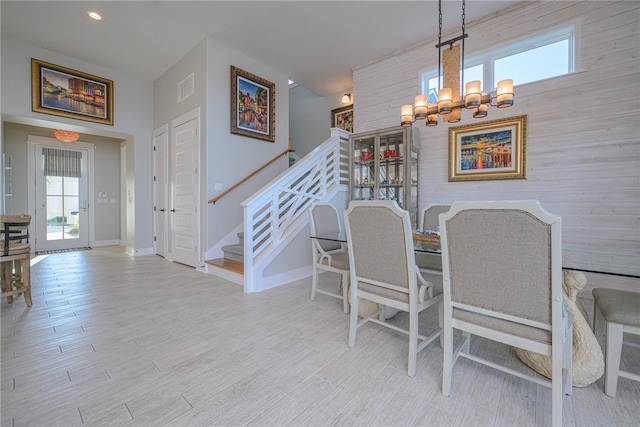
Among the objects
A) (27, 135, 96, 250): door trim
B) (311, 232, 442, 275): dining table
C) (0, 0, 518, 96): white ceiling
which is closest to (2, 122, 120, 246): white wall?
(27, 135, 96, 250): door trim

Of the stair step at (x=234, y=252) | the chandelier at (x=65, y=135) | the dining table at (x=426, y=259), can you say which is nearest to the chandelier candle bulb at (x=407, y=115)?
the dining table at (x=426, y=259)

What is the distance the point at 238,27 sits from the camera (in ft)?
12.5

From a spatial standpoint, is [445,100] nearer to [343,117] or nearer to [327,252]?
[327,252]

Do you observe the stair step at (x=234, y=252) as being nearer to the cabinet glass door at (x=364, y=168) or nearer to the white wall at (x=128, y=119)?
the cabinet glass door at (x=364, y=168)

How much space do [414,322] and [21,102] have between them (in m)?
6.16

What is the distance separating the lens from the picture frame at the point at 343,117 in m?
5.81

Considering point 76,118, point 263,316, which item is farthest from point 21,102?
point 263,316

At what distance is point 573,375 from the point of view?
1.50m

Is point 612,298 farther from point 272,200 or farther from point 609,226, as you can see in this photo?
point 272,200

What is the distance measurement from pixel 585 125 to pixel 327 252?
3.10 m

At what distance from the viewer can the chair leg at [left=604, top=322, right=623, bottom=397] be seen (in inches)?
54.8

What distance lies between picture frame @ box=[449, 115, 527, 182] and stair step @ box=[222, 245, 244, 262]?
10.4ft

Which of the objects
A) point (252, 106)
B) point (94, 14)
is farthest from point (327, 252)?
point (94, 14)

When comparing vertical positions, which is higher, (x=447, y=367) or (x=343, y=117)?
(x=343, y=117)
